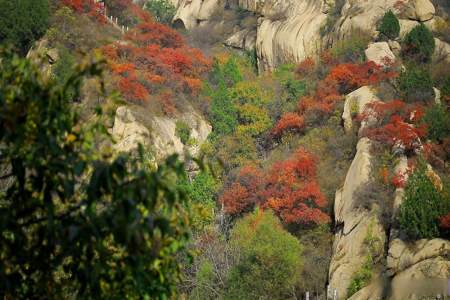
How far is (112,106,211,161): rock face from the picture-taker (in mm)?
43656

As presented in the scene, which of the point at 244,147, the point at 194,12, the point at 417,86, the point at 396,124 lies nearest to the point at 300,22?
the point at 244,147

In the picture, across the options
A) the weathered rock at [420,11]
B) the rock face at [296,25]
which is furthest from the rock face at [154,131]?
the weathered rock at [420,11]

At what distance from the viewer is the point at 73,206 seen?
A: 6.33 meters

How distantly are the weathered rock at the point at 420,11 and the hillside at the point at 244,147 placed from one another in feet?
0.30

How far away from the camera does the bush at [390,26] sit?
4688 centimetres

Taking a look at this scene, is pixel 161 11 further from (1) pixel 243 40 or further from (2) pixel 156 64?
(2) pixel 156 64

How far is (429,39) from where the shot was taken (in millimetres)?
44125

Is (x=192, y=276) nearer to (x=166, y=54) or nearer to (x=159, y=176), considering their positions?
(x=166, y=54)

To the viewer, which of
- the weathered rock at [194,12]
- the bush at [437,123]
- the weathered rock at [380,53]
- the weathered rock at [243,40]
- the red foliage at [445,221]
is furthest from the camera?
the weathered rock at [194,12]

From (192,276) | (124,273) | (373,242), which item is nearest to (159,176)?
(124,273)

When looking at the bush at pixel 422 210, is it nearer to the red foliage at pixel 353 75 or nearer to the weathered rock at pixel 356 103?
the weathered rock at pixel 356 103

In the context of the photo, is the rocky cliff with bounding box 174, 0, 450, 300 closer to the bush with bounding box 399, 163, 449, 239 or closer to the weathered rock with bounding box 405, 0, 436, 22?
the weathered rock with bounding box 405, 0, 436, 22

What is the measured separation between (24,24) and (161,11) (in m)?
23.0

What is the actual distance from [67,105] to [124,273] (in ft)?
5.01
